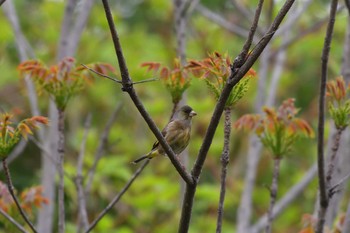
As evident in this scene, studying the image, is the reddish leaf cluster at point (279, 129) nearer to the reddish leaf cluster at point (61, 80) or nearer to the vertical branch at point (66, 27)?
the reddish leaf cluster at point (61, 80)

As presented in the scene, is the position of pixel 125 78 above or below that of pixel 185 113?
below

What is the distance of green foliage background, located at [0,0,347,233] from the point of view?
6730 mm

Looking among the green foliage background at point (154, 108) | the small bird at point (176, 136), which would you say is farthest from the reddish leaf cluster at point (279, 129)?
the green foliage background at point (154, 108)

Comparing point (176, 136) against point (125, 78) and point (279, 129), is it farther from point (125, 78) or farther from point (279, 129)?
point (125, 78)

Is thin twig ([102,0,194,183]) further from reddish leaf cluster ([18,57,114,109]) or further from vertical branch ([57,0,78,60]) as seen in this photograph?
vertical branch ([57,0,78,60])

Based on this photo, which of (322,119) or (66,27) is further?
(66,27)

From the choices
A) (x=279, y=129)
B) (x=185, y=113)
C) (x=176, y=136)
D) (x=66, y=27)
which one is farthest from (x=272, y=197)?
(x=66, y=27)

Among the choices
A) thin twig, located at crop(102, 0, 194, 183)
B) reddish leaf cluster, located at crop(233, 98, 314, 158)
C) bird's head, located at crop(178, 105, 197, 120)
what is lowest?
thin twig, located at crop(102, 0, 194, 183)

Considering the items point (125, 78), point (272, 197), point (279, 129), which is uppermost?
point (279, 129)

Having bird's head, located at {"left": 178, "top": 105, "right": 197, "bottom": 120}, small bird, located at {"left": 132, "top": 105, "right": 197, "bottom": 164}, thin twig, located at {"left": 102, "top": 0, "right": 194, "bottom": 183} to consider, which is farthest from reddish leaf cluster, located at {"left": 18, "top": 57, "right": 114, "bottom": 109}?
thin twig, located at {"left": 102, "top": 0, "right": 194, "bottom": 183}

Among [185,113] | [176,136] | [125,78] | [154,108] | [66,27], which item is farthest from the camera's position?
[154,108]

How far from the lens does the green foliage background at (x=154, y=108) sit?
6.73 m

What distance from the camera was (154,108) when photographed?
6945mm

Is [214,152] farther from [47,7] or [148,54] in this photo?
[47,7]
